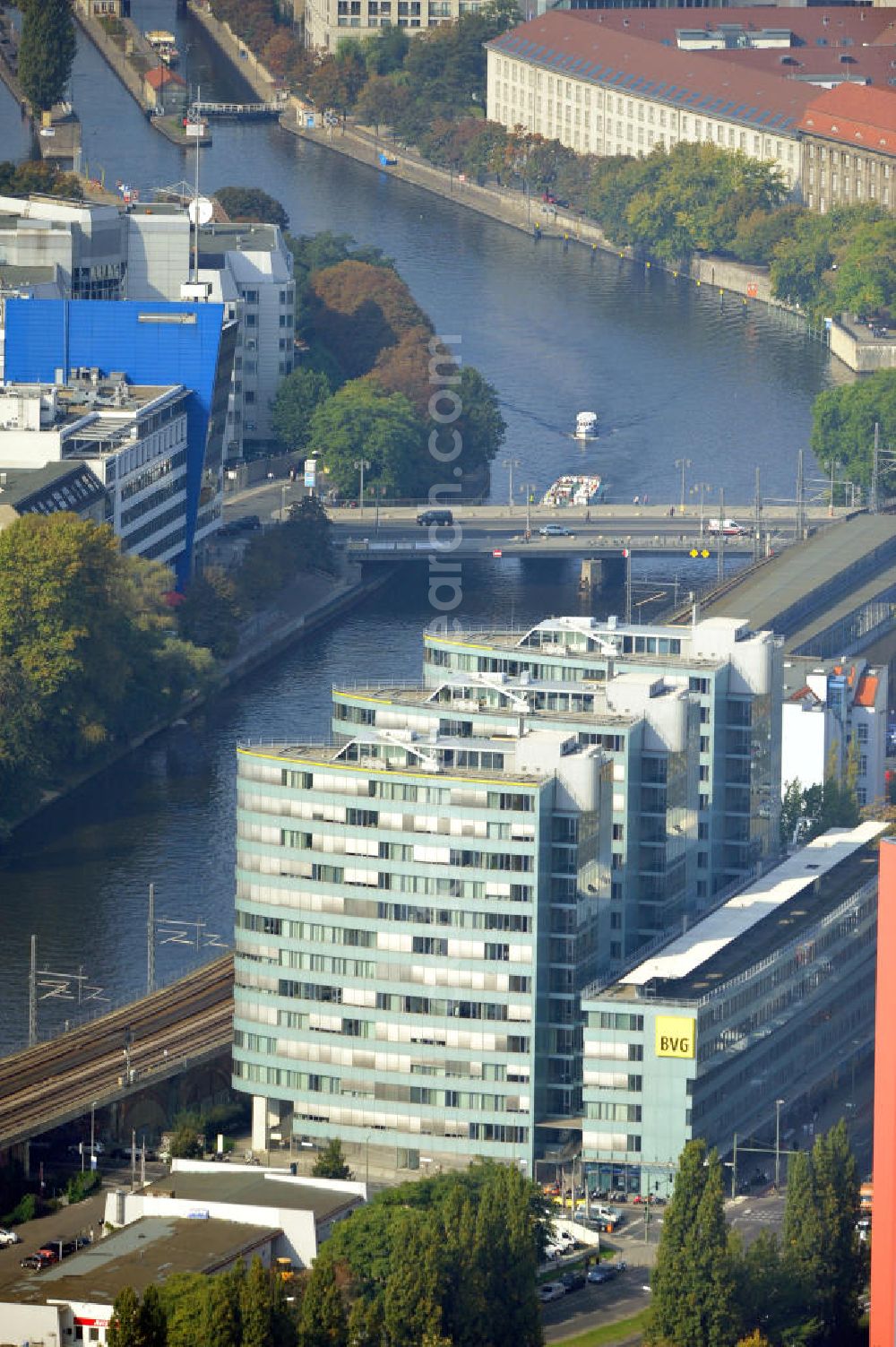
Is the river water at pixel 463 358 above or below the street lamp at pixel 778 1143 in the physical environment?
below

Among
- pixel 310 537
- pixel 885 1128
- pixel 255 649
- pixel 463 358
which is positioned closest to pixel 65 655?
pixel 255 649

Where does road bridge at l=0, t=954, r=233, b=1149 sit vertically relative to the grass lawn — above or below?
above

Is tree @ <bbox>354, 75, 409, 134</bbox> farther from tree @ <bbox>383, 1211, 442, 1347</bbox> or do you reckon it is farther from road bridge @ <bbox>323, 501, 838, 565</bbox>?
tree @ <bbox>383, 1211, 442, 1347</bbox>

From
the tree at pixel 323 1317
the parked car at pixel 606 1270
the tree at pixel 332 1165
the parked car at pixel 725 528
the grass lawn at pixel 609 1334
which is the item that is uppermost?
the tree at pixel 323 1317

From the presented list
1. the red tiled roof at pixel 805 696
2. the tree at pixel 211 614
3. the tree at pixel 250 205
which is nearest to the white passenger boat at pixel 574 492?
the tree at pixel 211 614

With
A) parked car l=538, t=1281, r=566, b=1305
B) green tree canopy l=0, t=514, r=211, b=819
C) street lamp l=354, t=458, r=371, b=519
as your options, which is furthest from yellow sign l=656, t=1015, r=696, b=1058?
street lamp l=354, t=458, r=371, b=519

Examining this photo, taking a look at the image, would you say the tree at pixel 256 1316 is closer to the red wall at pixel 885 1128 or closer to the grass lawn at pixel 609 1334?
the grass lawn at pixel 609 1334

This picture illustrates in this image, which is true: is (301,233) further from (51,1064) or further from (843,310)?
(51,1064)
